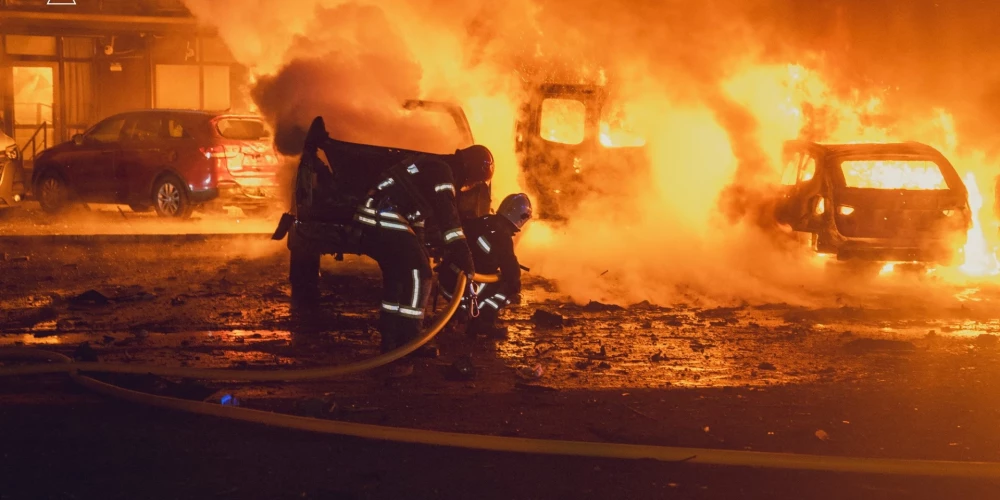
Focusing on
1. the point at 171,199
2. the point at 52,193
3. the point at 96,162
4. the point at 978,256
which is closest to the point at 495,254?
the point at 978,256

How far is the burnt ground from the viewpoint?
489cm

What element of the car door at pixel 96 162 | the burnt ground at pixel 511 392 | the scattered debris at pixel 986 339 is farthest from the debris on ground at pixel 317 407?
the car door at pixel 96 162

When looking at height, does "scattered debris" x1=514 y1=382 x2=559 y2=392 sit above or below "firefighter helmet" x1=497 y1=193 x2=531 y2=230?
below

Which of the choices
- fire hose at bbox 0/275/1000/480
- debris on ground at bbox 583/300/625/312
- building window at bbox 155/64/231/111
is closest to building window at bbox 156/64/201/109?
building window at bbox 155/64/231/111

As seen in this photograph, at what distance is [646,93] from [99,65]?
13.9 meters

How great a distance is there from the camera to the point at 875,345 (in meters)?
8.20

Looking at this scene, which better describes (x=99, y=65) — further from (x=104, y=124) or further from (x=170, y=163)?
(x=170, y=163)

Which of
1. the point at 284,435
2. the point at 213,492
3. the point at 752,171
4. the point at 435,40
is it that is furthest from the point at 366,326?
the point at 752,171

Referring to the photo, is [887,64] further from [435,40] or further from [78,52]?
[78,52]

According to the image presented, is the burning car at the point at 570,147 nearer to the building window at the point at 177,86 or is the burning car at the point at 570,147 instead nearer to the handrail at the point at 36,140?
the building window at the point at 177,86

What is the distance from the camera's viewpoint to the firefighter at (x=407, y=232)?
6.73m

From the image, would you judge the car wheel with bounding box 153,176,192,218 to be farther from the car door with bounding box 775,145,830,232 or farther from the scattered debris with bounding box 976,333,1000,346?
the scattered debris with bounding box 976,333,1000,346

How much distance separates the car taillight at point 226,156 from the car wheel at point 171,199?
2.22 feet

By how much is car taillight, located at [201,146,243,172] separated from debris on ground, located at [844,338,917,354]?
9.42m
